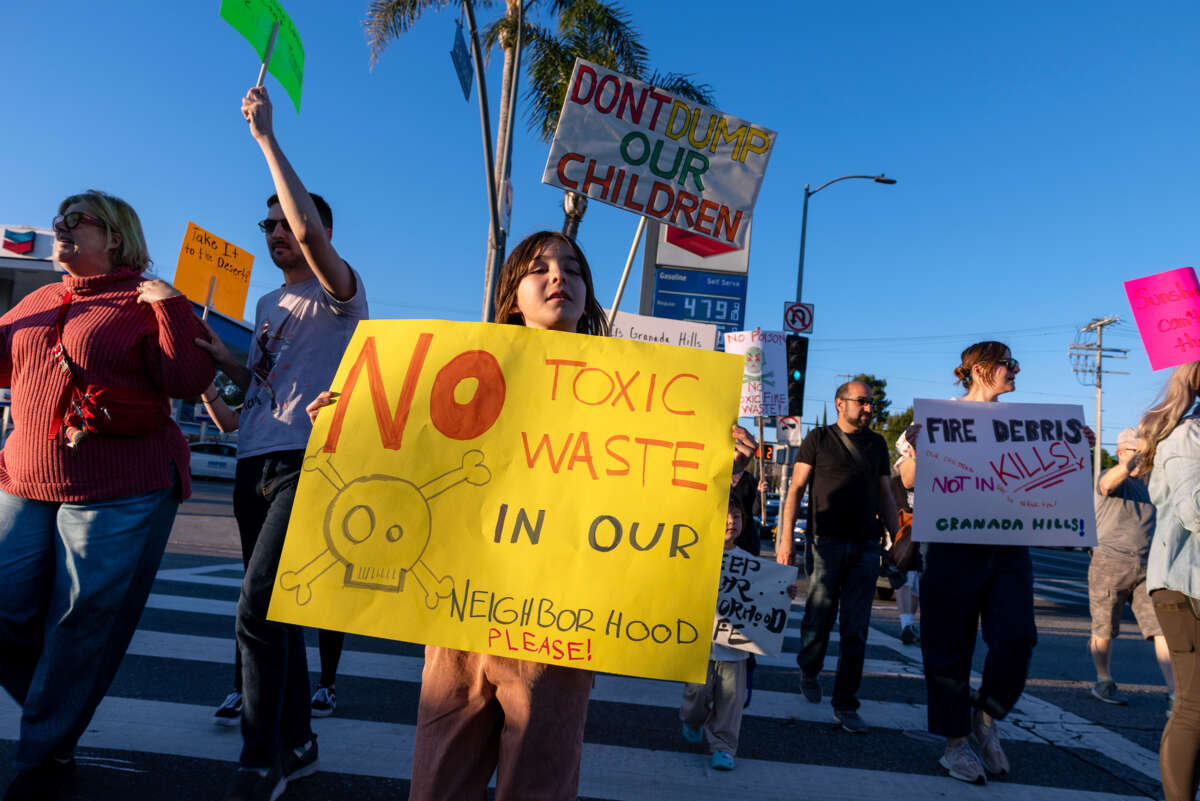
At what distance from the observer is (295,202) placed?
2.36 meters

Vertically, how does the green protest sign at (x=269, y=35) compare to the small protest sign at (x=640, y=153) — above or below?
below

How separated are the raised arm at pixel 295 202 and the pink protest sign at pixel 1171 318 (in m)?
4.91

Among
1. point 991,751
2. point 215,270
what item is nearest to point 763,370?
point 215,270

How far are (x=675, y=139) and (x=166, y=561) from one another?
722 cm

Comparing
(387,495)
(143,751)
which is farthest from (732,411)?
(143,751)

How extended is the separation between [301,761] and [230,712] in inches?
31.2

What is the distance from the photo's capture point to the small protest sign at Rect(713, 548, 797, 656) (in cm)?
395

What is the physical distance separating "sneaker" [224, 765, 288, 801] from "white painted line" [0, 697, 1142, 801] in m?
0.52

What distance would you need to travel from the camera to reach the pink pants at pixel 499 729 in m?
1.74

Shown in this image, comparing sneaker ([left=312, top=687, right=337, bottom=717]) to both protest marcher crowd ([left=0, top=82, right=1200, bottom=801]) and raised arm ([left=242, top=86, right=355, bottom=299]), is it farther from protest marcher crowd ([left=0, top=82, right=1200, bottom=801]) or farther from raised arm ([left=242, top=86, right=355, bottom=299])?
raised arm ([left=242, top=86, right=355, bottom=299])

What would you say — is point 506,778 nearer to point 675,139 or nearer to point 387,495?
point 387,495

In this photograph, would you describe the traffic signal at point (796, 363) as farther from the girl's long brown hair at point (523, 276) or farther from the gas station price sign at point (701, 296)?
the girl's long brown hair at point (523, 276)

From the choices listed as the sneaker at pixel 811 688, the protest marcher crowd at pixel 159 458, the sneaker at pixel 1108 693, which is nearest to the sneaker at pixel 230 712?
the protest marcher crowd at pixel 159 458

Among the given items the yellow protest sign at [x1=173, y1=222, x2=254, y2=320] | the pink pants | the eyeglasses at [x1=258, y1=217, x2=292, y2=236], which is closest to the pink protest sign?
the pink pants
